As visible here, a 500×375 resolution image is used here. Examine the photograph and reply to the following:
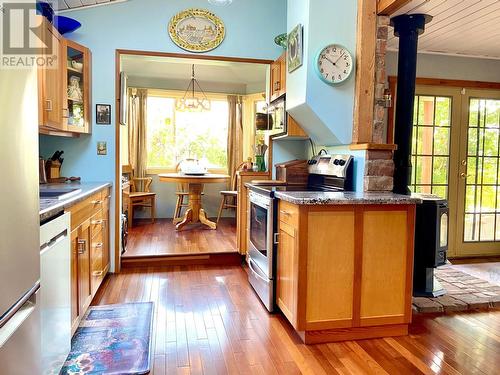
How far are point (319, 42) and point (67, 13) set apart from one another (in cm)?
235

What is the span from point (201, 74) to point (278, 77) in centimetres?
288

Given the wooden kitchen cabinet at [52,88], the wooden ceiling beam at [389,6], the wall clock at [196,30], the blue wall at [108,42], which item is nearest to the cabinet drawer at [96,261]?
the blue wall at [108,42]

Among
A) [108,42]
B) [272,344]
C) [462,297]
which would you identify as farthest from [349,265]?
[108,42]

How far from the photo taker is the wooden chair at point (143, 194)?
18.9 feet

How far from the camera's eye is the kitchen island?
2268mm

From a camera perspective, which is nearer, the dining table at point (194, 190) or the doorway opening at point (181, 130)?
the dining table at point (194, 190)

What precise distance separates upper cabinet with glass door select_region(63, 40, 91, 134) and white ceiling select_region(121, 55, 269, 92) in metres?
2.41

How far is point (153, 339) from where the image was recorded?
2312 millimetres

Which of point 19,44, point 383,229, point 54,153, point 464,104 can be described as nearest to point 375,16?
point 383,229

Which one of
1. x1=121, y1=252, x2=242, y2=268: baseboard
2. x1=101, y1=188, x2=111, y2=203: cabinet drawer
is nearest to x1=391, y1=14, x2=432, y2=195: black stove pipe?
x1=121, y1=252, x2=242, y2=268: baseboard

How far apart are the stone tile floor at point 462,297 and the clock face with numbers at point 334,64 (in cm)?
186

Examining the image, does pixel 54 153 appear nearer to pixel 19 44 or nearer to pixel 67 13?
pixel 67 13

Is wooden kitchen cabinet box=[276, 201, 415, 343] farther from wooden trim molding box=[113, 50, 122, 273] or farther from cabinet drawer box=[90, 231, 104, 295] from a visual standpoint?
wooden trim molding box=[113, 50, 122, 273]

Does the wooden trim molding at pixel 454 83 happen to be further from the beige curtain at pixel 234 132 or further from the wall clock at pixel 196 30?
the beige curtain at pixel 234 132
